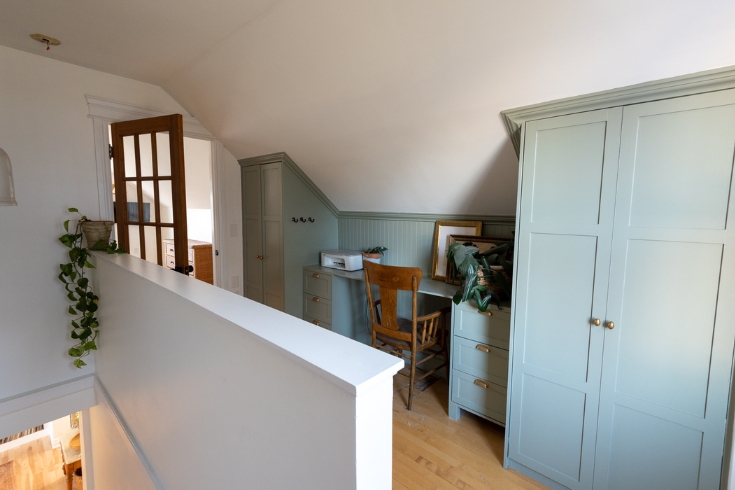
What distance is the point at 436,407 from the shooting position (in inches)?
95.2

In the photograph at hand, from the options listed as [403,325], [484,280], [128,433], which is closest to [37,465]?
[128,433]

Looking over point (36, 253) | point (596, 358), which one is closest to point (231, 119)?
point (36, 253)

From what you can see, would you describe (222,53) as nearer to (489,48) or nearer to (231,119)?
(231,119)

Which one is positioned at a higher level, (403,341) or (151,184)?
(151,184)

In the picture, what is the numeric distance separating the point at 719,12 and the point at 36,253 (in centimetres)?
367

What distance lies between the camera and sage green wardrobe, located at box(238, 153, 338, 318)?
303 cm

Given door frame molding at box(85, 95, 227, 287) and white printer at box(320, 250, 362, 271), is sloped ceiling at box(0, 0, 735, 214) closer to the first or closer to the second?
door frame molding at box(85, 95, 227, 287)

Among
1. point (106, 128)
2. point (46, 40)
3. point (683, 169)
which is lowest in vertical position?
point (683, 169)

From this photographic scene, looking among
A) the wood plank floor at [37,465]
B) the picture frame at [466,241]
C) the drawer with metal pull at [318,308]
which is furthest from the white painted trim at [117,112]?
the wood plank floor at [37,465]

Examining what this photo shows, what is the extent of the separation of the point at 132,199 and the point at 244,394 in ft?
7.19

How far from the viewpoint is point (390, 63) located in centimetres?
170

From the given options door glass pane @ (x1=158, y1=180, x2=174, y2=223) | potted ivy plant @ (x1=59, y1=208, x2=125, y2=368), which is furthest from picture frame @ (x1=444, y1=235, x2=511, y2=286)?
potted ivy plant @ (x1=59, y1=208, x2=125, y2=368)

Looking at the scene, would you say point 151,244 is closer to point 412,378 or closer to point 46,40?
point 46,40

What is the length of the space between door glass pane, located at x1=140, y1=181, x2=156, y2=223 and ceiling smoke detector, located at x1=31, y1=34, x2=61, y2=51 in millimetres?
912
